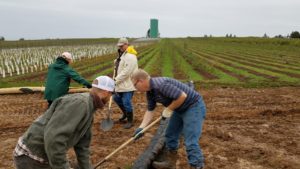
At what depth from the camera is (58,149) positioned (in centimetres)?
276

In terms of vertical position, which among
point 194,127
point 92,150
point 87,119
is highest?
point 87,119

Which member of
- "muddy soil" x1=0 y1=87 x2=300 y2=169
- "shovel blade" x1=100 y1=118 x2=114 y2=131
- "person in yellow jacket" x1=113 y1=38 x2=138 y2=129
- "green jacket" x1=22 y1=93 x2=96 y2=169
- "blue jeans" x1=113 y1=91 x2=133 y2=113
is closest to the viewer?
"green jacket" x1=22 y1=93 x2=96 y2=169

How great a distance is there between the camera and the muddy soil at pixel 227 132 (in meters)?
5.70

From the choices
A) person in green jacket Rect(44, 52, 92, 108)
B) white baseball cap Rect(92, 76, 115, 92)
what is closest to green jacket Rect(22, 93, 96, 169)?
white baseball cap Rect(92, 76, 115, 92)

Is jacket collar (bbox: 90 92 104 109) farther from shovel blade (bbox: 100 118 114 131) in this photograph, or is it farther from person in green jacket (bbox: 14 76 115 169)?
shovel blade (bbox: 100 118 114 131)

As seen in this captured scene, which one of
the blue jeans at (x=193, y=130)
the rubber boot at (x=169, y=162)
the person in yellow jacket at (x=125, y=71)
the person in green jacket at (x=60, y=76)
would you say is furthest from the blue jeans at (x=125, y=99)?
the blue jeans at (x=193, y=130)

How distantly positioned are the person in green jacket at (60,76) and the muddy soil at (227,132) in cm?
111

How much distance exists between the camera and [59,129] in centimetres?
271

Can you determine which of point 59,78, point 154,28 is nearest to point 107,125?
point 59,78

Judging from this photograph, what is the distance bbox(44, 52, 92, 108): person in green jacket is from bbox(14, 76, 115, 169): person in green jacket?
314cm

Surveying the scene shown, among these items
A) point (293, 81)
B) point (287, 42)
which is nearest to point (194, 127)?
point (293, 81)

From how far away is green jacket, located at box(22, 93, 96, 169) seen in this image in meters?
2.72

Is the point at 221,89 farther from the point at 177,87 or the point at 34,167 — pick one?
the point at 34,167

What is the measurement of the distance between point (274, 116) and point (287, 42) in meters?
39.5
